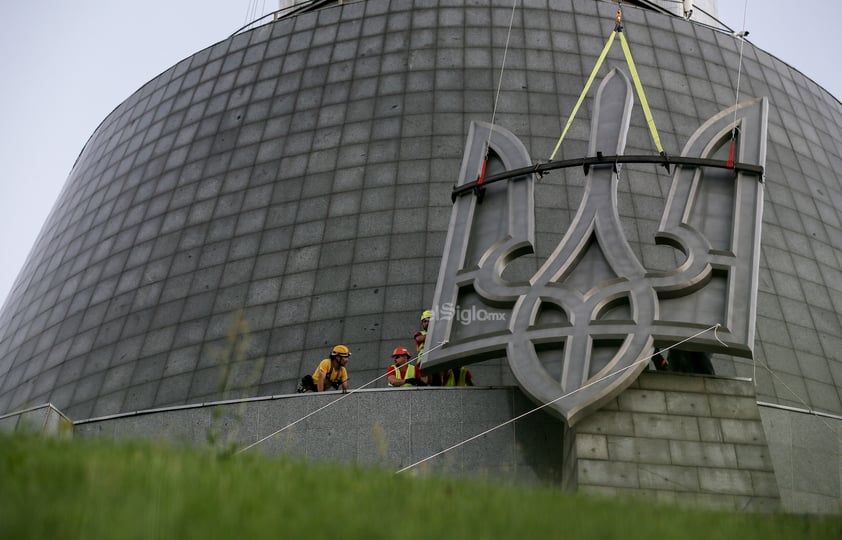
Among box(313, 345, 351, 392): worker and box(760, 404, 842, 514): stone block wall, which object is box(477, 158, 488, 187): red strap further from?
box(760, 404, 842, 514): stone block wall

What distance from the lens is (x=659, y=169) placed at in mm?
24391

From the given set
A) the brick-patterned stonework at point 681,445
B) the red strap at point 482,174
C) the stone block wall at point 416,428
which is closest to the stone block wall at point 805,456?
the brick-patterned stonework at point 681,445

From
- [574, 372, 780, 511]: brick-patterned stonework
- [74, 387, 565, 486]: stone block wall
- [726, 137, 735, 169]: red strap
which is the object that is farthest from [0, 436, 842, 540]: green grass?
[726, 137, 735, 169]: red strap

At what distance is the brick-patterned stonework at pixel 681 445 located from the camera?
12.4m

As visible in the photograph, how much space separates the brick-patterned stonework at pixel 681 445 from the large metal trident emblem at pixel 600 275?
343 mm

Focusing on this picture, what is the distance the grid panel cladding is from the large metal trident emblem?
236 inches

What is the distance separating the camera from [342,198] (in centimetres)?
2369

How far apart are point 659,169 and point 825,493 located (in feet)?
35.4

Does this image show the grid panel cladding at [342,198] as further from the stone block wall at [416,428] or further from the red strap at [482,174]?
the red strap at [482,174]

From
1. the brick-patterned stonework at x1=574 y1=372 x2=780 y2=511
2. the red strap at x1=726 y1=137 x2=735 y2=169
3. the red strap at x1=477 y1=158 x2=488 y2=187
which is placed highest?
the red strap at x1=726 y1=137 x2=735 y2=169

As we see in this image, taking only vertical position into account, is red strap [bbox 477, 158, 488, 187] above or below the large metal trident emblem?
above

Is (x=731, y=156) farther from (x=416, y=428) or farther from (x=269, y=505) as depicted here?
(x=269, y=505)

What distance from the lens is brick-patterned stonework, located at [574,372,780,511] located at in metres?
12.4

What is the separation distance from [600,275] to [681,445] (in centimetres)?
235
